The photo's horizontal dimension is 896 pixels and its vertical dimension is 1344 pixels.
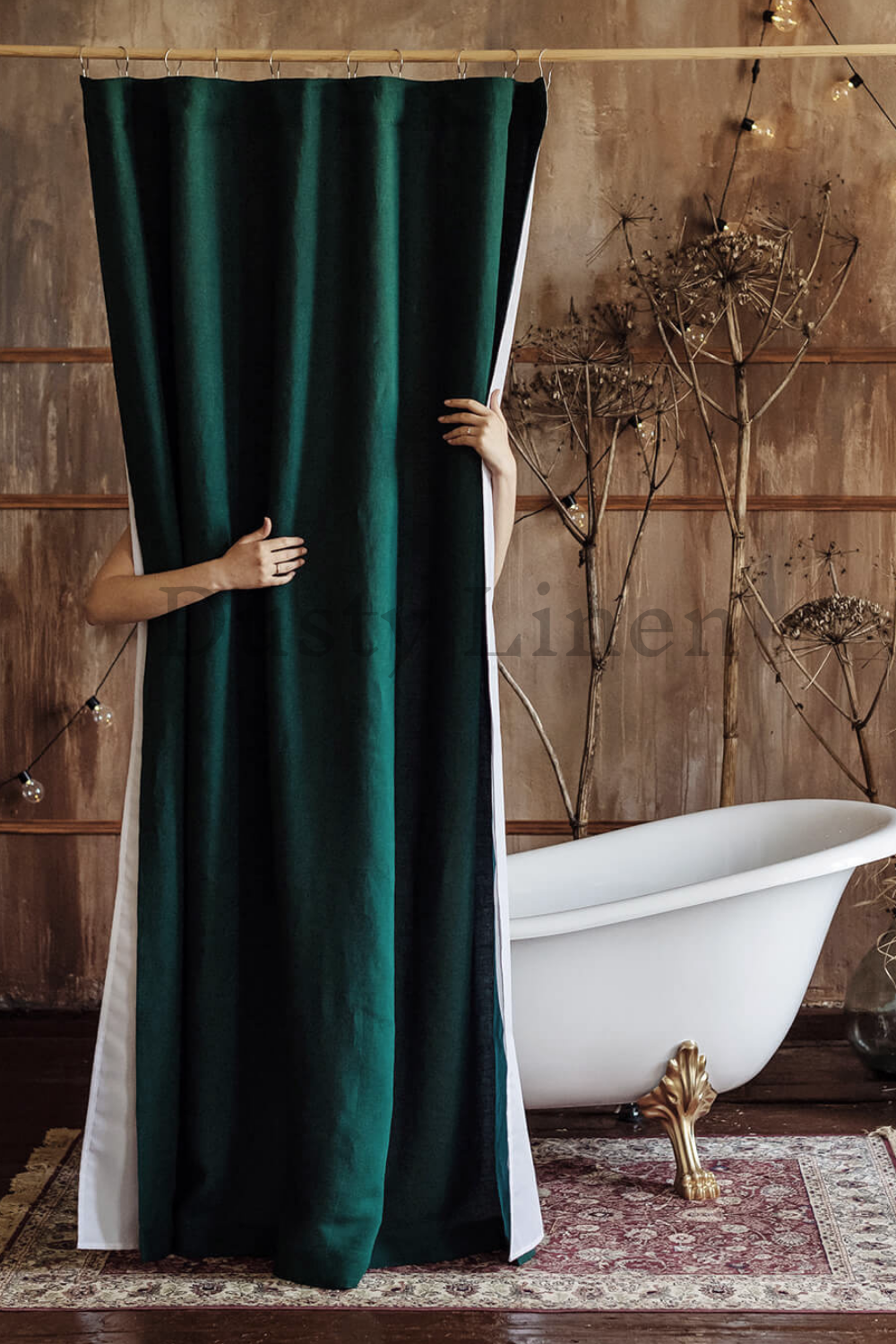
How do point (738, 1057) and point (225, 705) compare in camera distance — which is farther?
point (738, 1057)

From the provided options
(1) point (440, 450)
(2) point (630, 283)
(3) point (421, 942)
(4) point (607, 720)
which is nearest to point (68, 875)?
(4) point (607, 720)

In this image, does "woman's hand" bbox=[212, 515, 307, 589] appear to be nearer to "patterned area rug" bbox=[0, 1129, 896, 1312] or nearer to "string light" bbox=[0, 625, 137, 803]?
"patterned area rug" bbox=[0, 1129, 896, 1312]

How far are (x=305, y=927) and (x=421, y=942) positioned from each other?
0.62 ft

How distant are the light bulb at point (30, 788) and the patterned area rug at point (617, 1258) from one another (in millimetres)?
989

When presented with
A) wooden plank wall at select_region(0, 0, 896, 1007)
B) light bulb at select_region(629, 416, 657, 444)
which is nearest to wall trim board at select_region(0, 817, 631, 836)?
wooden plank wall at select_region(0, 0, 896, 1007)

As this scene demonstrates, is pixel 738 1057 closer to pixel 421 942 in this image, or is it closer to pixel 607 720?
pixel 421 942

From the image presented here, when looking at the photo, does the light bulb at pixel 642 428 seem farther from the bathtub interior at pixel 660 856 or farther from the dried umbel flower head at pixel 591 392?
the bathtub interior at pixel 660 856

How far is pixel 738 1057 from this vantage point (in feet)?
7.06

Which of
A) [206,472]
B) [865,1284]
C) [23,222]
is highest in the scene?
[23,222]

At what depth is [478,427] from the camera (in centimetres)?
176

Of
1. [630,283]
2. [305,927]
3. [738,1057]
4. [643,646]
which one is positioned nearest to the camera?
[305,927]

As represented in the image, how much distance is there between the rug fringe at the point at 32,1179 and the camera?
2.02 metres

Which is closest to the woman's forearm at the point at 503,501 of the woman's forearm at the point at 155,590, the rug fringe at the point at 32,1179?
the woman's forearm at the point at 155,590

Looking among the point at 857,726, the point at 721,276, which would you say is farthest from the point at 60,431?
the point at 857,726
